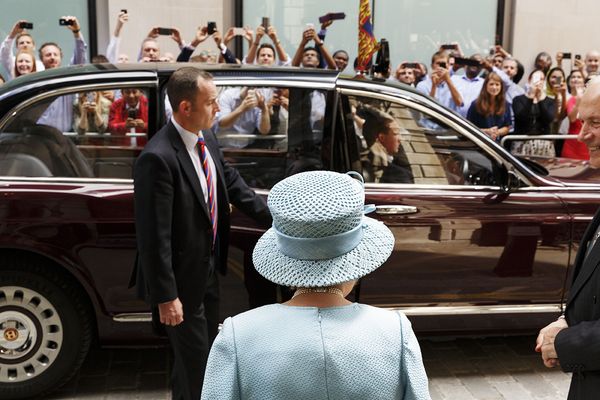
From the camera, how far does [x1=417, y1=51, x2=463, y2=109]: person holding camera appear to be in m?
8.51

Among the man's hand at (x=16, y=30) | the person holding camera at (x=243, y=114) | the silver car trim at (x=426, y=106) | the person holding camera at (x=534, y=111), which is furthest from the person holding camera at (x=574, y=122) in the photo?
the man's hand at (x=16, y=30)

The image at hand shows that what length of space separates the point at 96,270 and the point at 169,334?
2.62 ft

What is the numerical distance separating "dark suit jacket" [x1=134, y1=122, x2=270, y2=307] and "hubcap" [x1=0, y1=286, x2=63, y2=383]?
3.12ft

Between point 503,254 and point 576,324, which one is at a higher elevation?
point 576,324

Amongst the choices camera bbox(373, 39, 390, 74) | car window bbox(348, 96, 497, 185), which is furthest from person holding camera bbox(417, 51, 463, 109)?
car window bbox(348, 96, 497, 185)

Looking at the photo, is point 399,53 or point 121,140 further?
point 399,53

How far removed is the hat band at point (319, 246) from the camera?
1780 millimetres

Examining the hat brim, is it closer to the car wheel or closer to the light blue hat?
the light blue hat

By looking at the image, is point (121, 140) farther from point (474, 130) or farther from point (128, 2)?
point (128, 2)

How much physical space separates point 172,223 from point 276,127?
4.04 feet

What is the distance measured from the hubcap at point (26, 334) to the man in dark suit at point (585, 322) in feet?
9.03

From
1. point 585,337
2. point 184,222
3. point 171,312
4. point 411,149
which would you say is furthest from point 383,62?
point 585,337

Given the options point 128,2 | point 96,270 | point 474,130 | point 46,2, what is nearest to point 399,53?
point 128,2

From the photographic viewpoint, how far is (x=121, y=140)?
178 inches
